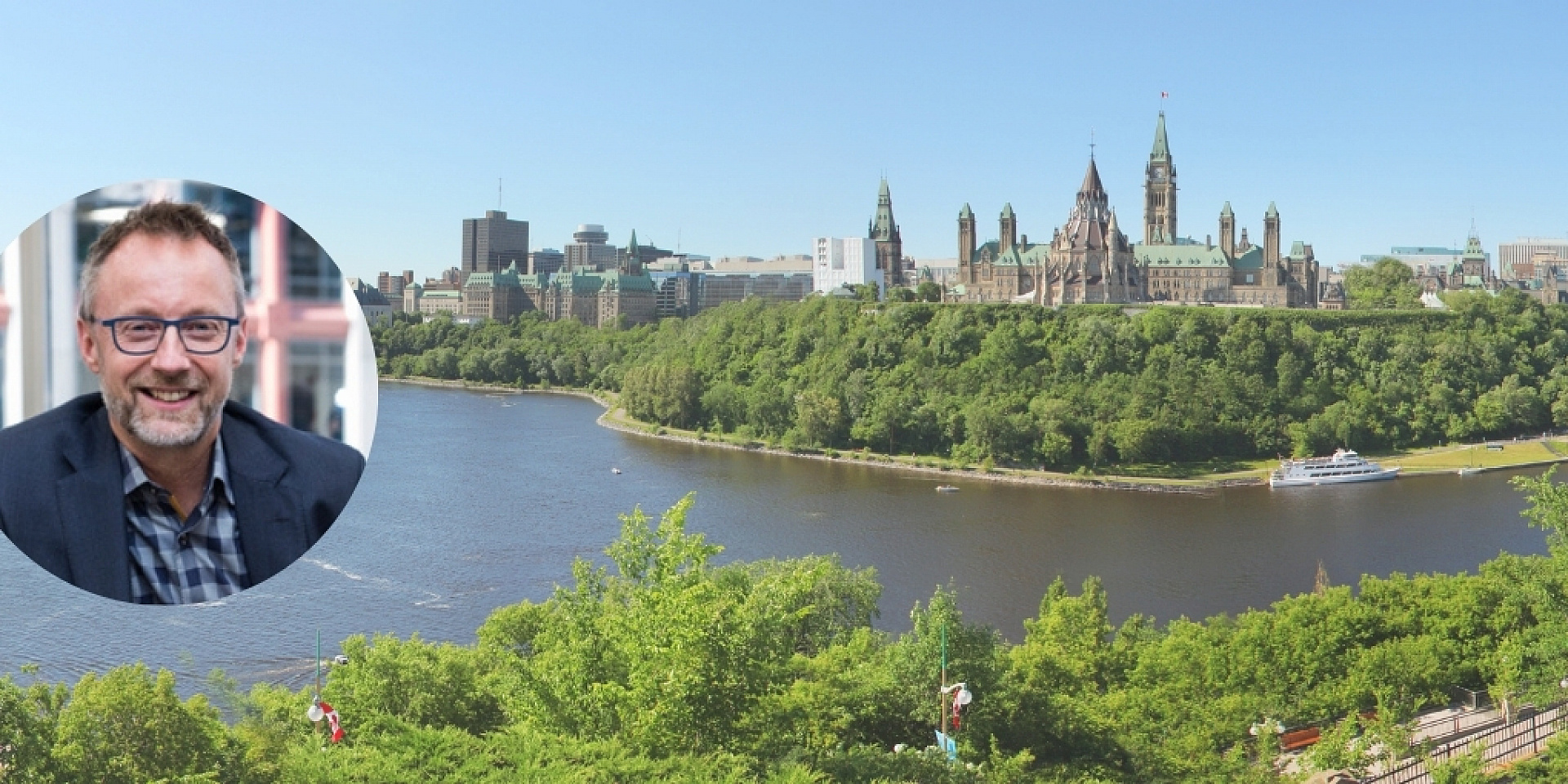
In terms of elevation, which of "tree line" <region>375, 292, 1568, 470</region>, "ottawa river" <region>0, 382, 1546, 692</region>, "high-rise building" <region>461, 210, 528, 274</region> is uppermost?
"high-rise building" <region>461, 210, 528, 274</region>

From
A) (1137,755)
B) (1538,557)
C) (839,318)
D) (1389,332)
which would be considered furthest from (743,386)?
(1137,755)

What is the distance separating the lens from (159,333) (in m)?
1.40

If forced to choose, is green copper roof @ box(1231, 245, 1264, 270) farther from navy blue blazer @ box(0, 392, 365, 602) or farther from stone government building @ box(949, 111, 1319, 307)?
navy blue blazer @ box(0, 392, 365, 602)

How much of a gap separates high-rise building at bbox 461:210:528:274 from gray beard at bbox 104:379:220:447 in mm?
67055

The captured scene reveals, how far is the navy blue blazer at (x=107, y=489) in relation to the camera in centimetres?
144

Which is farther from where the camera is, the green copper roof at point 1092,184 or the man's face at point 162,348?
the green copper roof at point 1092,184

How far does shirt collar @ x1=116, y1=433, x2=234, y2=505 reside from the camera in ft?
4.79

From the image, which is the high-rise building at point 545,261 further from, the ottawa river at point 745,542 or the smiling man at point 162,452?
the smiling man at point 162,452

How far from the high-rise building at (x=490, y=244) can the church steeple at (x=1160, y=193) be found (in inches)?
1364

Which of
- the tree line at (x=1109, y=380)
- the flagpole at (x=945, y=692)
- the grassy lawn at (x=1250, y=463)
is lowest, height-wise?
the grassy lawn at (x=1250, y=463)

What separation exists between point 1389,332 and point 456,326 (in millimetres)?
28440

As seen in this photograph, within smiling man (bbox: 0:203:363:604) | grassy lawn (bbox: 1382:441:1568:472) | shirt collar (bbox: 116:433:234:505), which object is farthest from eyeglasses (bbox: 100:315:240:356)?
grassy lawn (bbox: 1382:441:1568:472)

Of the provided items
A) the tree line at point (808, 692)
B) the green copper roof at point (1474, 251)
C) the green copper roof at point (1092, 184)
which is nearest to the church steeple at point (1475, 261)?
the green copper roof at point (1474, 251)

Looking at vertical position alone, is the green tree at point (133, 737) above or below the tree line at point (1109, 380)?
below
